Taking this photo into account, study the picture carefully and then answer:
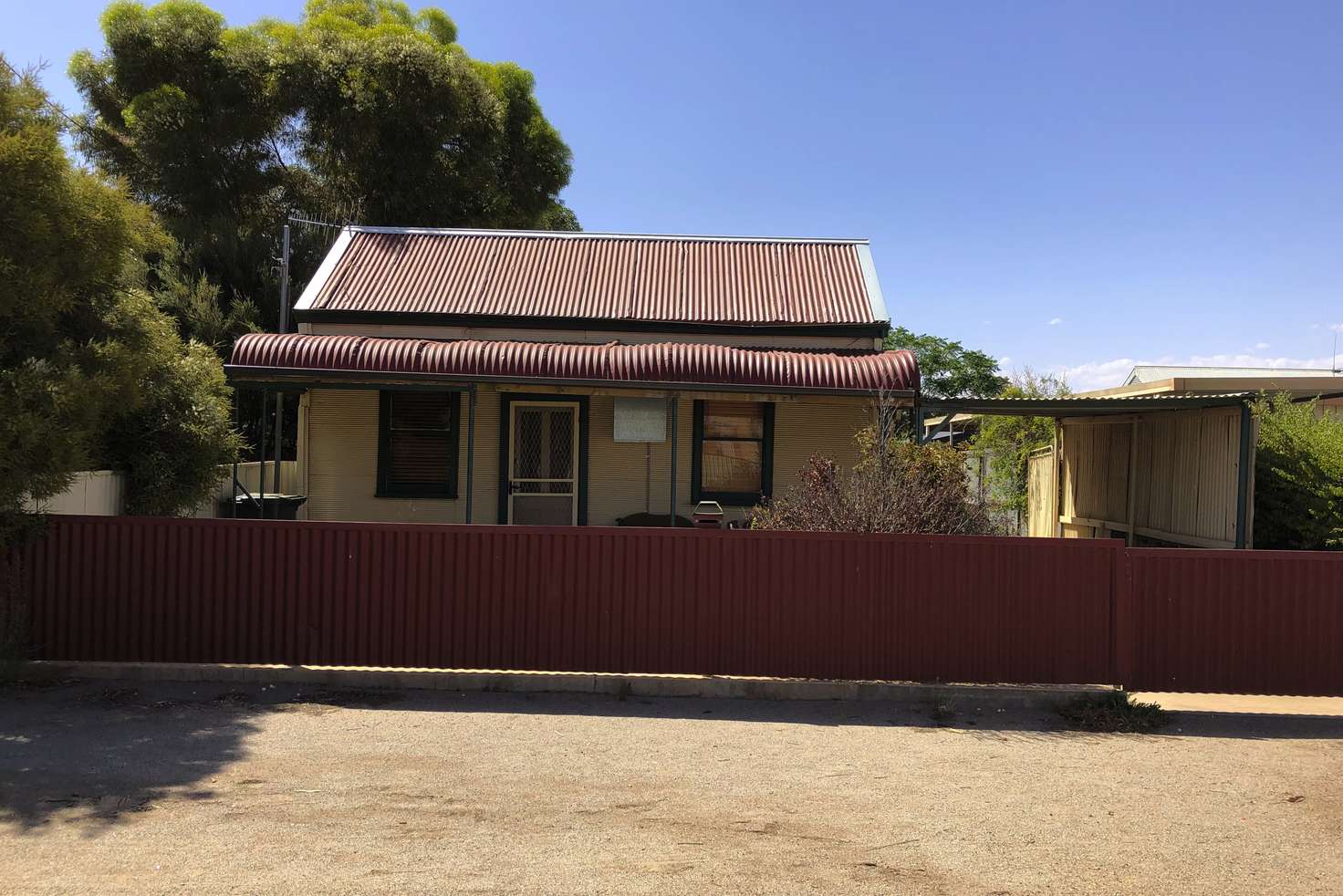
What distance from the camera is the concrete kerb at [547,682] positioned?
7738 millimetres

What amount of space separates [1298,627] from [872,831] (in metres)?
4.95

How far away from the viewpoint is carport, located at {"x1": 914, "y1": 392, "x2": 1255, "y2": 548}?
1048 cm

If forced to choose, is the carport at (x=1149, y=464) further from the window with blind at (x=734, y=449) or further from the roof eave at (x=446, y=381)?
the window with blind at (x=734, y=449)

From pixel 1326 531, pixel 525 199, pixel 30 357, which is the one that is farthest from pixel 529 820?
pixel 525 199

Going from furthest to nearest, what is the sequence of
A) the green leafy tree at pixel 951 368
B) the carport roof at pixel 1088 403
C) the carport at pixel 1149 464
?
the green leafy tree at pixel 951 368, the carport roof at pixel 1088 403, the carport at pixel 1149 464

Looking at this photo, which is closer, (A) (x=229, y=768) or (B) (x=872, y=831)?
(B) (x=872, y=831)

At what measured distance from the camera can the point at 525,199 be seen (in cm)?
3059

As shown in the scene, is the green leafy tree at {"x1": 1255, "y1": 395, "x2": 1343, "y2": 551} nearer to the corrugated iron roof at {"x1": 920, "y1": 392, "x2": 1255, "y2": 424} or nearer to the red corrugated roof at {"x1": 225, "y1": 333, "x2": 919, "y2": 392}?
the corrugated iron roof at {"x1": 920, "y1": 392, "x2": 1255, "y2": 424}

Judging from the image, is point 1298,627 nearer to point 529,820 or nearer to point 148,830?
point 529,820

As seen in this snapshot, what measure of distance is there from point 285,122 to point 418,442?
736 inches

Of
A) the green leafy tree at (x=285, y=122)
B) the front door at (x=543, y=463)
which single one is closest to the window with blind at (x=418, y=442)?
the front door at (x=543, y=463)

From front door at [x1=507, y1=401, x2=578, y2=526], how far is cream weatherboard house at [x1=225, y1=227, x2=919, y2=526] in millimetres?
25

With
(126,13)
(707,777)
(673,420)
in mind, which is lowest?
(707,777)

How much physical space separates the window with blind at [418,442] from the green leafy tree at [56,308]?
4757mm
